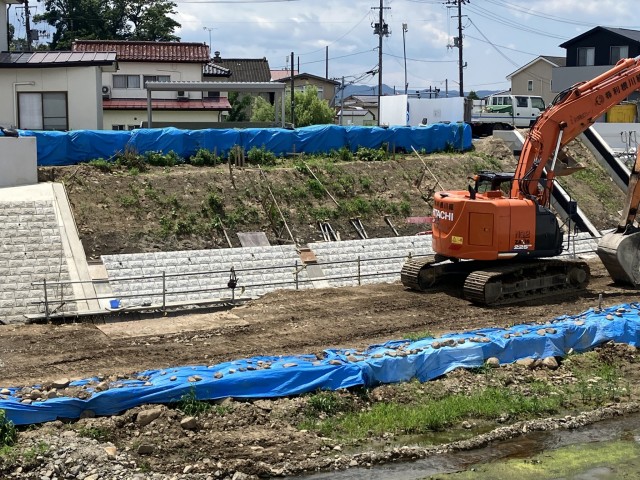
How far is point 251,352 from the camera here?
1812 centimetres

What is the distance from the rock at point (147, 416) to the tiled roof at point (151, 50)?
35.1 metres

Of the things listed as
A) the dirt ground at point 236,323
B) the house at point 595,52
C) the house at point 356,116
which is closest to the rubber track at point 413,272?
the dirt ground at point 236,323

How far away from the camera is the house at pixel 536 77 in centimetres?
7581

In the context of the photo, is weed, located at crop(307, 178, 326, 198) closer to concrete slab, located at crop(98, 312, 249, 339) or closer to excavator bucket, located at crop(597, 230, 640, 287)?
concrete slab, located at crop(98, 312, 249, 339)

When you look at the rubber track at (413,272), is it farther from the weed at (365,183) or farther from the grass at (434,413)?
the weed at (365,183)

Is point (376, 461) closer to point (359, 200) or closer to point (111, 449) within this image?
point (111, 449)

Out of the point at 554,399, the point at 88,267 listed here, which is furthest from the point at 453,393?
the point at 88,267

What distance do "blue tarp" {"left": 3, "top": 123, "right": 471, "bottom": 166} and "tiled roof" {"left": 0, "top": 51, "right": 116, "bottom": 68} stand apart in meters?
4.26

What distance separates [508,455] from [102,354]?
8348 millimetres

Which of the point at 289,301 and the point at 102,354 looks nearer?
the point at 102,354

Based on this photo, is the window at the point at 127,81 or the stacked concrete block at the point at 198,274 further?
A: the window at the point at 127,81

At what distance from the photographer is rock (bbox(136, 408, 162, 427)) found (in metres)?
14.2

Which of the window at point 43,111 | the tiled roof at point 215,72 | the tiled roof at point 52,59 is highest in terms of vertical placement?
the tiled roof at point 215,72

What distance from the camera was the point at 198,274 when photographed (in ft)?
78.9
